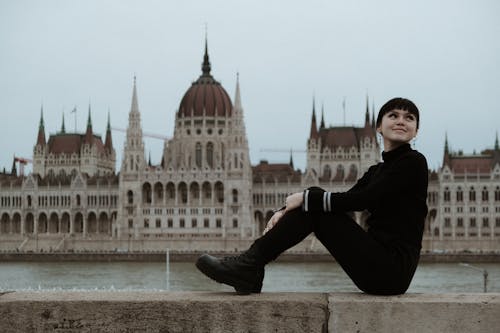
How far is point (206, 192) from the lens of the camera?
88.6 meters

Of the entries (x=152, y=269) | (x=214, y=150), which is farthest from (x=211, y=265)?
(x=214, y=150)

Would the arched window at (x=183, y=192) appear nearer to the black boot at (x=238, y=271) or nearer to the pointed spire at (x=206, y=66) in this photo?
the pointed spire at (x=206, y=66)

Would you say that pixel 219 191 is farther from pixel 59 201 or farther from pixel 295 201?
pixel 295 201

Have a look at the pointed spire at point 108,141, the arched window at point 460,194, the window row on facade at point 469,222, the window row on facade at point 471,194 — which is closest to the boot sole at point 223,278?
the window row on facade at point 469,222

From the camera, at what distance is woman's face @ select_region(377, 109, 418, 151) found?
5688 millimetres

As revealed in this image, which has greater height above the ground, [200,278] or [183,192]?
[183,192]

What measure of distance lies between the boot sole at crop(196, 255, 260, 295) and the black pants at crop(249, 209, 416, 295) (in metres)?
0.25

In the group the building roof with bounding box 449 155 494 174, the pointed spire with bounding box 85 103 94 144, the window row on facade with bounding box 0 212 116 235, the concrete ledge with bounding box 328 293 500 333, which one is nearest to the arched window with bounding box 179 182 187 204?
the window row on facade with bounding box 0 212 116 235

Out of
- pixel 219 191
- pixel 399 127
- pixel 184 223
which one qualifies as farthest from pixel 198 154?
pixel 399 127

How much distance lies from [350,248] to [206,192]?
274ft

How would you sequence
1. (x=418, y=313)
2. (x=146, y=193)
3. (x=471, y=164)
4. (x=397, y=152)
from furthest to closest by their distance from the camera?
(x=146, y=193) → (x=471, y=164) → (x=397, y=152) → (x=418, y=313)

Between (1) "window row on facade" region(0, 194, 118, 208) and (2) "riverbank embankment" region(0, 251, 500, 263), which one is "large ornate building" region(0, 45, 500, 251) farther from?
(2) "riverbank embankment" region(0, 251, 500, 263)

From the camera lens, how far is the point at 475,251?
73250 millimetres

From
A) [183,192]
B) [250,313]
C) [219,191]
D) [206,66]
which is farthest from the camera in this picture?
[206,66]
